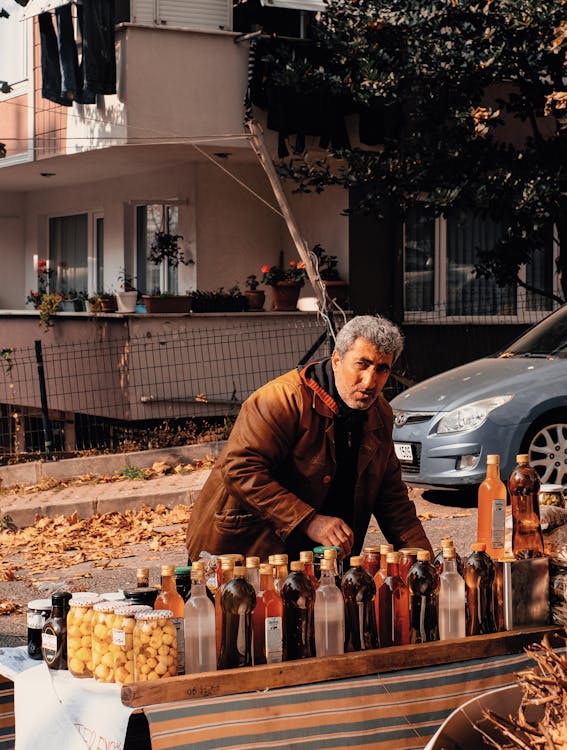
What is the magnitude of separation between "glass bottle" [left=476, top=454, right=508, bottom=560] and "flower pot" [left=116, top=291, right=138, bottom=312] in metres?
12.2

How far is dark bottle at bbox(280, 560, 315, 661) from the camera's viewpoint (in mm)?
4168

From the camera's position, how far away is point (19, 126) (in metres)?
18.7

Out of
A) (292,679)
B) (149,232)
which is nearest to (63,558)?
(292,679)

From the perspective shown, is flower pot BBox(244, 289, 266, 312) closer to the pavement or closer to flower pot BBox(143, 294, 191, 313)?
flower pot BBox(143, 294, 191, 313)

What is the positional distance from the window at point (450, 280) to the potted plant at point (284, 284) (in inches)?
81.3

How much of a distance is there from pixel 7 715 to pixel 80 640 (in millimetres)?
658

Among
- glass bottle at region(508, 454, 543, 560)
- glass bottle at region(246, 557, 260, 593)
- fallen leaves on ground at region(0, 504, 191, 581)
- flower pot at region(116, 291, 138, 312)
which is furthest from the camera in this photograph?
flower pot at region(116, 291, 138, 312)

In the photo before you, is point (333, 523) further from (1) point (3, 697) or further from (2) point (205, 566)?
(1) point (3, 697)

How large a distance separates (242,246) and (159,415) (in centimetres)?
335

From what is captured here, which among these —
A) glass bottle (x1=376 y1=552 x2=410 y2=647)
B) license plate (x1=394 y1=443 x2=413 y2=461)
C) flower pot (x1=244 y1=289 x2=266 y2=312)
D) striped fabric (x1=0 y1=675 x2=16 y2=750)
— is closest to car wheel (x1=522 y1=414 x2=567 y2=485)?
license plate (x1=394 y1=443 x2=413 y2=461)

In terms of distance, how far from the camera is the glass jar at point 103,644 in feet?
13.1

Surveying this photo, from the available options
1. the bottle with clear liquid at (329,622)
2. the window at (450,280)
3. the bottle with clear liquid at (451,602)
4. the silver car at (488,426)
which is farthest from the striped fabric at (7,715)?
the window at (450,280)

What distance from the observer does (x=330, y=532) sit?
4957 mm

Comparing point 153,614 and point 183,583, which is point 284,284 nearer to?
point 183,583
